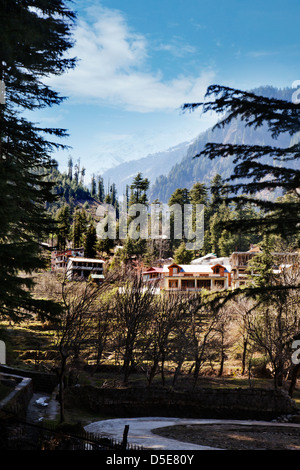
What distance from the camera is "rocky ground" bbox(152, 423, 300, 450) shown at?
14.6 meters

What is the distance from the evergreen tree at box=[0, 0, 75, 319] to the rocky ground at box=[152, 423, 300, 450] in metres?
7.60

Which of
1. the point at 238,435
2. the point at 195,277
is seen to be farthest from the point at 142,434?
the point at 195,277

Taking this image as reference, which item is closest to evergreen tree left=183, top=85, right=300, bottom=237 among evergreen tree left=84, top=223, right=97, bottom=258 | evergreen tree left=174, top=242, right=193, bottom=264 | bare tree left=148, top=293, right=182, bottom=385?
bare tree left=148, top=293, right=182, bottom=385

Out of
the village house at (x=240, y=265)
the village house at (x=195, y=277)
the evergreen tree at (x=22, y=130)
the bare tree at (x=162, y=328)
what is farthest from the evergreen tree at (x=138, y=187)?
the evergreen tree at (x=22, y=130)

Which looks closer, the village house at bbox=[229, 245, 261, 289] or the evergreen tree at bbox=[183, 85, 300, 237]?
the evergreen tree at bbox=[183, 85, 300, 237]

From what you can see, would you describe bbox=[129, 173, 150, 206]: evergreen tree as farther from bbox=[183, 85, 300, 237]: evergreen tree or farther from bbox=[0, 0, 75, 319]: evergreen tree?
bbox=[183, 85, 300, 237]: evergreen tree

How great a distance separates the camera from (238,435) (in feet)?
53.9

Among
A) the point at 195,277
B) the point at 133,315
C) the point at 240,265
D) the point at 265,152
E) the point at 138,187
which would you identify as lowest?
the point at 133,315

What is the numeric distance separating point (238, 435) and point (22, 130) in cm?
1503

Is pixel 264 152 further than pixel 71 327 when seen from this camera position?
No

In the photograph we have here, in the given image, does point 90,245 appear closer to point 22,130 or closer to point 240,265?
point 240,265

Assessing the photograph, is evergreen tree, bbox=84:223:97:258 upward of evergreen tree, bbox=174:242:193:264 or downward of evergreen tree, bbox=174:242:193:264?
upward

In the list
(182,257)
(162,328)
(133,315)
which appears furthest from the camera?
(182,257)

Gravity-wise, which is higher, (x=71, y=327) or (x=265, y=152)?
(x=265, y=152)
